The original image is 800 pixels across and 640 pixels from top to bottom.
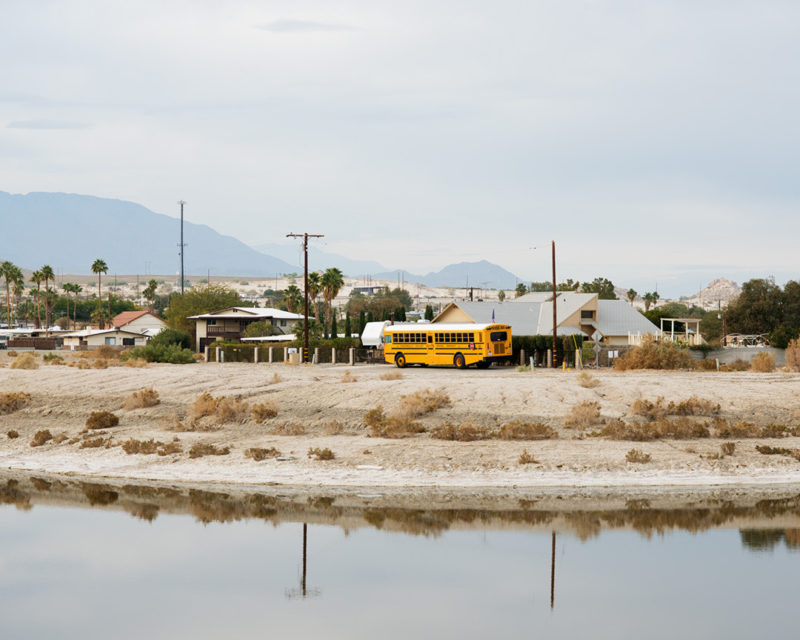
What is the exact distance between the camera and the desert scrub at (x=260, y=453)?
97.3ft

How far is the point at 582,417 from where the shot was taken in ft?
112

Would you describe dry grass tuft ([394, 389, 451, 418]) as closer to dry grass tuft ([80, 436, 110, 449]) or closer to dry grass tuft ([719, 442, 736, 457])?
dry grass tuft ([80, 436, 110, 449])

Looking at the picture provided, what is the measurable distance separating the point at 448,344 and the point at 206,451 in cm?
2805

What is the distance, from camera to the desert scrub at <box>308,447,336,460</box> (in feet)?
95.8

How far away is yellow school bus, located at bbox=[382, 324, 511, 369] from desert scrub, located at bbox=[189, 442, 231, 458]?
26.4 meters

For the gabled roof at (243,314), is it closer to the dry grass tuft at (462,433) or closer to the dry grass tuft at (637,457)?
the dry grass tuft at (462,433)

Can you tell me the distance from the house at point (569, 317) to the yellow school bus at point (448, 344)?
17.8 meters

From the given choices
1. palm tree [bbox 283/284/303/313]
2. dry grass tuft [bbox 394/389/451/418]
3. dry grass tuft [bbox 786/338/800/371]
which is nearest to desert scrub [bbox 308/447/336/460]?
dry grass tuft [bbox 394/389/451/418]

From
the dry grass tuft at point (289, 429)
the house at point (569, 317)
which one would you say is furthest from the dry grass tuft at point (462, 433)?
the house at point (569, 317)

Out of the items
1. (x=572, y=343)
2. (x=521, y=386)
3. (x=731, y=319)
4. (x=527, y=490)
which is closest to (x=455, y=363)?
(x=572, y=343)

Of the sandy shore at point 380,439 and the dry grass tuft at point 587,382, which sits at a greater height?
the dry grass tuft at point 587,382

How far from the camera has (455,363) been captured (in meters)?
56.9

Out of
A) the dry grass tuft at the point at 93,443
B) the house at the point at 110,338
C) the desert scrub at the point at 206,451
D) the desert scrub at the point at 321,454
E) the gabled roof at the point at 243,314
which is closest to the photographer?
the desert scrub at the point at 321,454

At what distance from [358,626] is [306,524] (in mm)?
7232
